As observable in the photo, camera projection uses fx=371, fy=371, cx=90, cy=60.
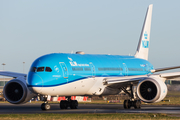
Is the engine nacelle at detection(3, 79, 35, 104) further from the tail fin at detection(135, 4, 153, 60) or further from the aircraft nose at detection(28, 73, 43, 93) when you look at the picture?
the tail fin at detection(135, 4, 153, 60)

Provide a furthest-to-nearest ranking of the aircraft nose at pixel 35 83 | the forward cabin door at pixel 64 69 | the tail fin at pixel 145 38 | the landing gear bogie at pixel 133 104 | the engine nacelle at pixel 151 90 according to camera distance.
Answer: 1. the tail fin at pixel 145 38
2. the landing gear bogie at pixel 133 104
3. the engine nacelle at pixel 151 90
4. the forward cabin door at pixel 64 69
5. the aircraft nose at pixel 35 83

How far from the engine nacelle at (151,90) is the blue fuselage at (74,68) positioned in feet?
16.1

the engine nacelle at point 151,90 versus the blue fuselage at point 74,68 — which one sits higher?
the blue fuselage at point 74,68

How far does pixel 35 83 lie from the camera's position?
30.2 metres

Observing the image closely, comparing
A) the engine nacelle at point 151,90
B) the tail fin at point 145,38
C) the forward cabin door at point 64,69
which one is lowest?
the engine nacelle at point 151,90

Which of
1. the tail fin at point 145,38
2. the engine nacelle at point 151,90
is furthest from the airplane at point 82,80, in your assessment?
the tail fin at point 145,38

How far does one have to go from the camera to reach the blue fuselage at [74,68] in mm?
31125

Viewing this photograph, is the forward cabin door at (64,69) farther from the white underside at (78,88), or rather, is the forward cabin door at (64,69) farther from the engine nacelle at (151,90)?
the engine nacelle at (151,90)

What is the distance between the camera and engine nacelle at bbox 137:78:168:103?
33003mm

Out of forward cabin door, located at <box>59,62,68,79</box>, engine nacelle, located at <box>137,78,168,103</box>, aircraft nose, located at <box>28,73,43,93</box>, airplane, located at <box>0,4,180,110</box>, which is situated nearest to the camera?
aircraft nose, located at <box>28,73,43,93</box>

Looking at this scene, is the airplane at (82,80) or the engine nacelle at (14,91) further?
the engine nacelle at (14,91)

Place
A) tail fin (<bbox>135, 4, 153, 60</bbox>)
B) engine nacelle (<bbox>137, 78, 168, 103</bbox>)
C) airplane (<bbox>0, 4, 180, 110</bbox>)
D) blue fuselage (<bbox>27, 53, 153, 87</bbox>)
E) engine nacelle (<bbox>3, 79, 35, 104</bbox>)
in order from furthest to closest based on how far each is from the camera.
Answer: tail fin (<bbox>135, 4, 153, 60</bbox>) → engine nacelle (<bbox>3, 79, 35, 104</bbox>) → engine nacelle (<bbox>137, 78, 168, 103</bbox>) → airplane (<bbox>0, 4, 180, 110</bbox>) → blue fuselage (<bbox>27, 53, 153, 87</bbox>)

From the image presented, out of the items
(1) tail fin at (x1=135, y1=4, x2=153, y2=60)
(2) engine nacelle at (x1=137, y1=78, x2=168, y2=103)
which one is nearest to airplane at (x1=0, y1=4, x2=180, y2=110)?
(2) engine nacelle at (x1=137, y1=78, x2=168, y2=103)

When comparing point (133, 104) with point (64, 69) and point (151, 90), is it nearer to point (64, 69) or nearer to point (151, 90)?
point (151, 90)
